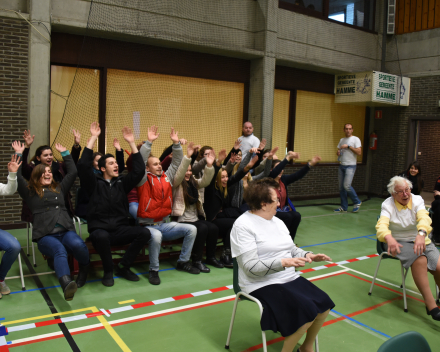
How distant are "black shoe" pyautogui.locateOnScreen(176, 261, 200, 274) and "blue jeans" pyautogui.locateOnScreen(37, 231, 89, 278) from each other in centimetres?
118

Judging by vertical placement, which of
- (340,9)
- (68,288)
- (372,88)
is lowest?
(68,288)

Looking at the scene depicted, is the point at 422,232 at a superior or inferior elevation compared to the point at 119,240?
superior

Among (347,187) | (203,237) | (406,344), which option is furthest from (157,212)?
(347,187)

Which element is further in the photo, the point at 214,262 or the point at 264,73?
the point at 264,73

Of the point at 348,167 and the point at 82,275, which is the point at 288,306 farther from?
the point at 348,167

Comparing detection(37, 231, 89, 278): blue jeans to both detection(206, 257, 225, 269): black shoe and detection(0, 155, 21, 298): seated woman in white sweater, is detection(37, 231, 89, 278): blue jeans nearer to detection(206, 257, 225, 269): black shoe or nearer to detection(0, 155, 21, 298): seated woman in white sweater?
detection(0, 155, 21, 298): seated woman in white sweater

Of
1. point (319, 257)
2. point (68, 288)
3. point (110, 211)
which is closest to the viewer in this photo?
point (319, 257)

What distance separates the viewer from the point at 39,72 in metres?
6.62

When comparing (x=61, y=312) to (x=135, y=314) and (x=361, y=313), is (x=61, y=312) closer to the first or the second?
(x=135, y=314)

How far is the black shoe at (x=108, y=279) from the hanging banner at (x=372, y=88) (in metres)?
8.32

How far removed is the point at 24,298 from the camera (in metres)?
3.98

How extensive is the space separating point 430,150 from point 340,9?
17.0 feet

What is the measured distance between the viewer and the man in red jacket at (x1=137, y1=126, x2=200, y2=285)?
4570mm

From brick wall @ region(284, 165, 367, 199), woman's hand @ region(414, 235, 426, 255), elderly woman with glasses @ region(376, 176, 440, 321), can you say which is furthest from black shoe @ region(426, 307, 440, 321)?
brick wall @ region(284, 165, 367, 199)
